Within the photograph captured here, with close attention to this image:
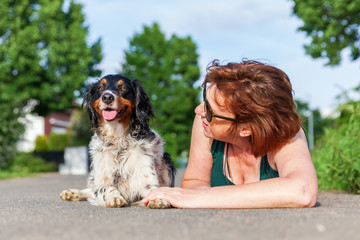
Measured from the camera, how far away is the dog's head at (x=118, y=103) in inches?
170

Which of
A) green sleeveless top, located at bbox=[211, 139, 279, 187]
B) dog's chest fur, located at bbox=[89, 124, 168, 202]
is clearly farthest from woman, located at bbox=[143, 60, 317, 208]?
dog's chest fur, located at bbox=[89, 124, 168, 202]

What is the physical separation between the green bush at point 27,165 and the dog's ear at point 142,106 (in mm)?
11828

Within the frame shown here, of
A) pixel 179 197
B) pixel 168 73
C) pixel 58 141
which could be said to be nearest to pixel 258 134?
pixel 179 197

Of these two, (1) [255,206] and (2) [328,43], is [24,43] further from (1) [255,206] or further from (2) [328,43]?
(1) [255,206]

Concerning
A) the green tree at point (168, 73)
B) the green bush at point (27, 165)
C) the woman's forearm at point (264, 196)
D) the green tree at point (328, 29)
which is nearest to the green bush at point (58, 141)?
the green tree at point (168, 73)

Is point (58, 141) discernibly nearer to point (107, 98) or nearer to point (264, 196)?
point (107, 98)

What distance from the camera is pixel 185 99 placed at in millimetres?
36781

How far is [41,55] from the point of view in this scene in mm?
17422

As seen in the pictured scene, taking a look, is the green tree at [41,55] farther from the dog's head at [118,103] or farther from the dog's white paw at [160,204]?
the dog's white paw at [160,204]

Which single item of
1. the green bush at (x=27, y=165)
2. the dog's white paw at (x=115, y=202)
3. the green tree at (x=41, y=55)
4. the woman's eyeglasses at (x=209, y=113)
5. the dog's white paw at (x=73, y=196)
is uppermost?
the green tree at (x=41, y=55)

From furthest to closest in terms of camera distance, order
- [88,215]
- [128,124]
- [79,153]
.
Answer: [79,153] < [128,124] < [88,215]

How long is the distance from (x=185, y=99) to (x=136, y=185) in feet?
108

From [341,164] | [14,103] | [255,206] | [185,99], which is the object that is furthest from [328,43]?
[185,99]

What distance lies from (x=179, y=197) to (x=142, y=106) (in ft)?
5.47
